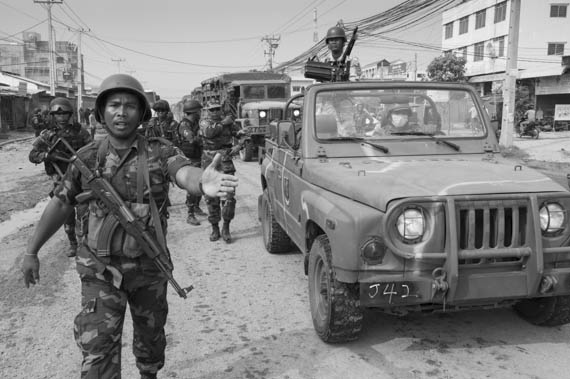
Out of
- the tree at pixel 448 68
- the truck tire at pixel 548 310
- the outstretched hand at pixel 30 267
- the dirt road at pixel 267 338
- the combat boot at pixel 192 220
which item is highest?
the tree at pixel 448 68

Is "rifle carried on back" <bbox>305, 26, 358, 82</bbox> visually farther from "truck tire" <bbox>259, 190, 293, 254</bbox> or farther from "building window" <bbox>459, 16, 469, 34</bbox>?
"building window" <bbox>459, 16, 469, 34</bbox>

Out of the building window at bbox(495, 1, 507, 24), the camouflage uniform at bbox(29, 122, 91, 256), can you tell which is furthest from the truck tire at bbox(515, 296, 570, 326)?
the building window at bbox(495, 1, 507, 24)

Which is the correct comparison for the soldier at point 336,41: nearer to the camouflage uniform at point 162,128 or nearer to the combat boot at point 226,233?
the combat boot at point 226,233

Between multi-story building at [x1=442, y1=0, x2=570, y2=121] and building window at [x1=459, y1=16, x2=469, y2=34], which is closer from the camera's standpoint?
multi-story building at [x1=442, y1=0, x2=570, y2=121]

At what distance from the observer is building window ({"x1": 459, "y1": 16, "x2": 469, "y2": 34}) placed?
4583cm

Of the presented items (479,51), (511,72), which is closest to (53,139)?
(511,72)

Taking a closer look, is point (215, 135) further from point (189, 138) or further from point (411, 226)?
point (411, 226)

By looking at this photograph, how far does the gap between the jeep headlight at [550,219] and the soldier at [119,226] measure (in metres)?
2.06

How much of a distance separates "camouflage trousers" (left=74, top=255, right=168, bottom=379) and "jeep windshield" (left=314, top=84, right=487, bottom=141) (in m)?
2.14

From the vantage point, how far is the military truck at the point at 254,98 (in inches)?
593

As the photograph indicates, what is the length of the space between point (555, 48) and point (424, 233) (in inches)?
1701

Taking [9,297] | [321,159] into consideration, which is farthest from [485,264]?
[9,297]

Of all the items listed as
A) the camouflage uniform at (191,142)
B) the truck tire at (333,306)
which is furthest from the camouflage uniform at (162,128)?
the truck tire at (333,306)

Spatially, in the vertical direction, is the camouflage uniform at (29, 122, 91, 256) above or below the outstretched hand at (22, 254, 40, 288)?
above
